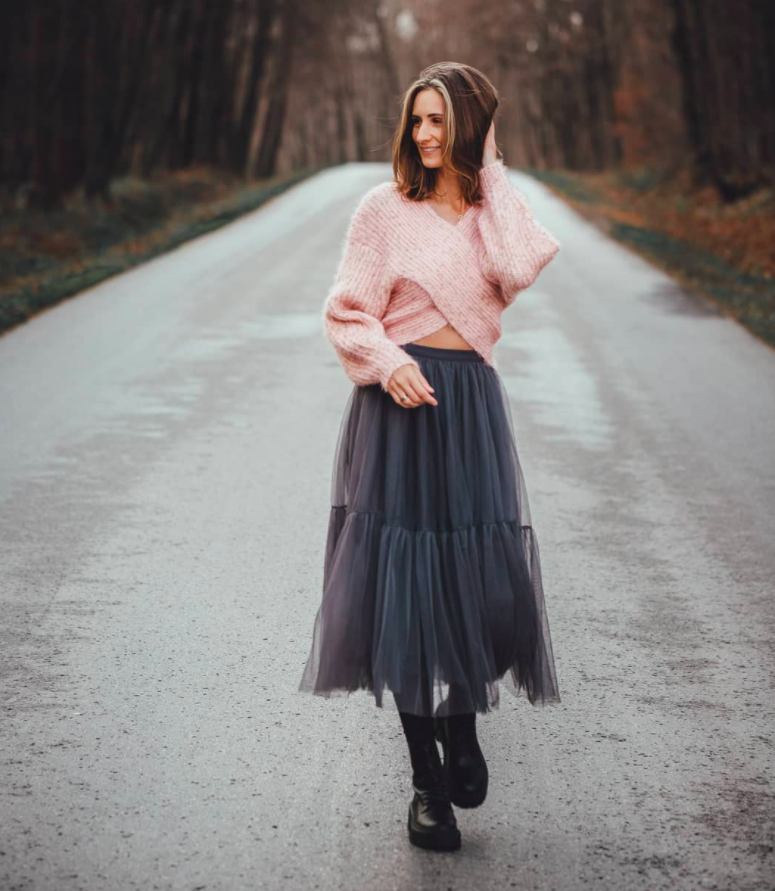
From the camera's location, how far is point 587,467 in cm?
832

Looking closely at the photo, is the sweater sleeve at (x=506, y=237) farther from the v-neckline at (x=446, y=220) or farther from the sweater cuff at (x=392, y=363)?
the sweater cuff at (x=392, y=363)

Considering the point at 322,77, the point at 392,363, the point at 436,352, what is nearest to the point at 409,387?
the point at 392,363

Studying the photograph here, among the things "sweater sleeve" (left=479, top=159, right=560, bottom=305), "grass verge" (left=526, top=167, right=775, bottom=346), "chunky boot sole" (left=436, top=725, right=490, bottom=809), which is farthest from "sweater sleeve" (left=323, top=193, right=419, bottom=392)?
"grass verge" (left=526, top=167, right=775, bottom=346)

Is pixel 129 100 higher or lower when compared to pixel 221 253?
higher

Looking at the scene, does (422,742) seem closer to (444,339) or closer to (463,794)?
(463,794)

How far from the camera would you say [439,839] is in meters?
3.50

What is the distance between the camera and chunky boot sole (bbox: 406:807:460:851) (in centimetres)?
350

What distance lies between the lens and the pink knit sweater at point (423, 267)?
3678 millimetres

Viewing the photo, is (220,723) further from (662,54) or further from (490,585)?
(662,54)

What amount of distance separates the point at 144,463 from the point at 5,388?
298 cm

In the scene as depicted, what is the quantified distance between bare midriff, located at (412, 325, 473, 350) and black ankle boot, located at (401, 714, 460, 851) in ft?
3.30

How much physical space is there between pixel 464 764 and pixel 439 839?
0.71 ft

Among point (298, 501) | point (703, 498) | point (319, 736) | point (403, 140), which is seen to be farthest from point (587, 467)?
point (403, 140)

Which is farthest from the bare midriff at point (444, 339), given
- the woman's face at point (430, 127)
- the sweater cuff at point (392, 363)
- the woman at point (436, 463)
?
the woman's face at point (430, 127)
